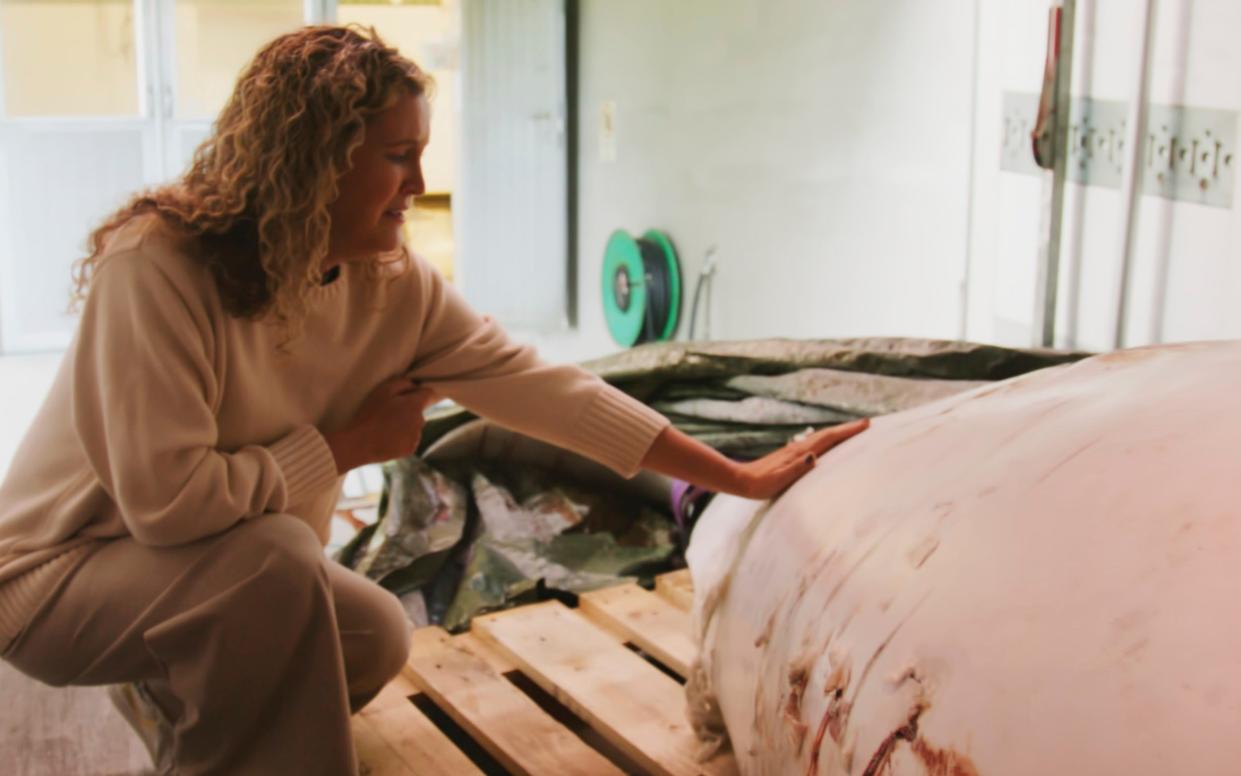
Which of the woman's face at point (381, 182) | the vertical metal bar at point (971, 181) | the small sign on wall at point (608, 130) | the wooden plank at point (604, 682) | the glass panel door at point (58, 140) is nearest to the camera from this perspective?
the woman's face at point (381, 182)

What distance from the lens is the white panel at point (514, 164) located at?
477cm

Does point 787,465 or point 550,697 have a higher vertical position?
point 787,465

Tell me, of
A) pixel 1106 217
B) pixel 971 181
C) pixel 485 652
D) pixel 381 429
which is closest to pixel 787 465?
pixel 381 429

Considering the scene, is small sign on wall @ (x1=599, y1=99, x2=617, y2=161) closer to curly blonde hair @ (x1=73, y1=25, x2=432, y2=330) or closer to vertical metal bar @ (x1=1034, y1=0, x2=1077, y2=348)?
vertical metal bar @ (x1=1034, y1=0, x2=1077, y2=348)

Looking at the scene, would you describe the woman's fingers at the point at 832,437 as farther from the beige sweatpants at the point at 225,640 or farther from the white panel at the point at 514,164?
the white panel at the point at 514,164

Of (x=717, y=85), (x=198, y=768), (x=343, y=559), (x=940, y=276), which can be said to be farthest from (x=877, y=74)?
(x=198, y=768)

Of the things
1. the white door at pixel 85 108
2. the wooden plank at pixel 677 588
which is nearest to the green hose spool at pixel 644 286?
the white door at pixel 85 108

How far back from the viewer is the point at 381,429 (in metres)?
1.77

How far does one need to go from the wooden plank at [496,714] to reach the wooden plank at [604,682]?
0.14ft

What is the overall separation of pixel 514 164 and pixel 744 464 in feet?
10.8

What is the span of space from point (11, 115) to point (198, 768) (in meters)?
3.17

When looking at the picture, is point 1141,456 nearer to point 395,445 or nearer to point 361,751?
point 395,445

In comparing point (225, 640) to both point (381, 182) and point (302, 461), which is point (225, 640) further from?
point (381, 182)

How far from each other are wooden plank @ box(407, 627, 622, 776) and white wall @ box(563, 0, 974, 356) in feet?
4.85
